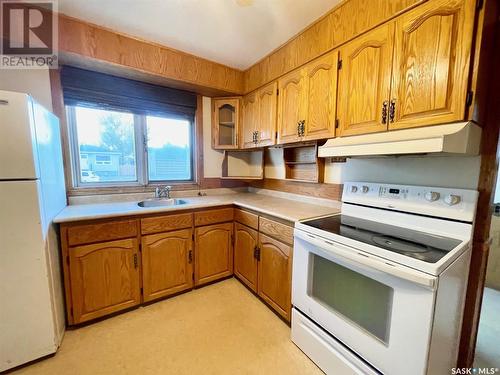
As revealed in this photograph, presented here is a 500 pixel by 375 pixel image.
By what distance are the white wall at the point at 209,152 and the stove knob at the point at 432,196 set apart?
2.17 m

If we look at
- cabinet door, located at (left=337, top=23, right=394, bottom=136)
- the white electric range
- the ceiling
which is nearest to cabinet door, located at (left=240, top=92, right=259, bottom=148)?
the ceiling

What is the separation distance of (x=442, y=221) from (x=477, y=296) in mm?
484

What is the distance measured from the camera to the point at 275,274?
5.95 ft

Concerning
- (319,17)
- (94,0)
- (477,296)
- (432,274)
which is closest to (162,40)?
(94,0)

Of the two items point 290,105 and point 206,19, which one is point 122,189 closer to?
point 206,19

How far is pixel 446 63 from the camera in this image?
1.07 m

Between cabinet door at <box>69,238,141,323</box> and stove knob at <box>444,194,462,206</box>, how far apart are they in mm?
2200

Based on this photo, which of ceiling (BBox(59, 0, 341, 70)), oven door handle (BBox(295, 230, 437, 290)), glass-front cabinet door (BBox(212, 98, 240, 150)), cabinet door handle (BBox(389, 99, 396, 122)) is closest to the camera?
oven door handle (BBox(295, 230, 437, 290))

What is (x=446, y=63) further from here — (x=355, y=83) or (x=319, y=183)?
(x=319, y=183)

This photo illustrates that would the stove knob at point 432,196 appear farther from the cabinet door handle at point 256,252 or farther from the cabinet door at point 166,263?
the cabinet door at point 166,263

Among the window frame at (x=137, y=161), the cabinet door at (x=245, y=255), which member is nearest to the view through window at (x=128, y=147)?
the window frame at (x=137, y=161)

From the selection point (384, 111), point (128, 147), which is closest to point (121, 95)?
point (128, 147)

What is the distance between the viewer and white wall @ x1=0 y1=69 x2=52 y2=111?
1690 mm

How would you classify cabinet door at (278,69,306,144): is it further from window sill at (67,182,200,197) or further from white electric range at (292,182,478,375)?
window sill at (67,182,200,197)
